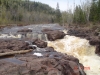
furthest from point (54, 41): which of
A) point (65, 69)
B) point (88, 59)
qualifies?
point (65, 69)

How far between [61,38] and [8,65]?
17.1 metres

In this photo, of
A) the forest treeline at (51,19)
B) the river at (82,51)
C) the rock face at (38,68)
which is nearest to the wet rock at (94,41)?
the river at (82,51)

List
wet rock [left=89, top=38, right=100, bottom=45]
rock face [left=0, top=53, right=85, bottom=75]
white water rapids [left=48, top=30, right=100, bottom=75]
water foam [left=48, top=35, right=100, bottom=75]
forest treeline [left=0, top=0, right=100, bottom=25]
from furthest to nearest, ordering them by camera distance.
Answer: forest treeline [left=0, top=0, right=100, bottom=25] → wet rock [left=89, top=38, right=100, bottom=45] → water foam [left=48, top=35, right=100, bottom=75] → white water rapids [left=48, top=30, right=100, bottom=75] → rock face [left=0, top=53, right=85, bottom=75]

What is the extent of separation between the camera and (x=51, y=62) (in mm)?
12570

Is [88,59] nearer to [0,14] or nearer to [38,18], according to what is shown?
[0,14]

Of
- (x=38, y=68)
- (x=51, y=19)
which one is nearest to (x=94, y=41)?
(x=38, y=68)

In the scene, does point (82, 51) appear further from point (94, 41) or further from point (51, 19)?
point (51, 19)

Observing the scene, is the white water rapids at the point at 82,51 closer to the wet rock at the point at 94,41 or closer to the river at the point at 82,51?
the river at the point at 82,51

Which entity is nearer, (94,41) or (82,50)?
(82,50)

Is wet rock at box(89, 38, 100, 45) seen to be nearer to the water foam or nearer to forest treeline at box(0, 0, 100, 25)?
the water foam

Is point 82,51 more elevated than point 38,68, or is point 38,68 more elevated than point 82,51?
point 38,68

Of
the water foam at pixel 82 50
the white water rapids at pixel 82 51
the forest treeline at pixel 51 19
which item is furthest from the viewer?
the forest treeline at pixel 51 19

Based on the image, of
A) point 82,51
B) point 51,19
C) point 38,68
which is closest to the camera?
point 38,68

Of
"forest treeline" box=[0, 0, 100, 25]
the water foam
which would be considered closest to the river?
the water foam
